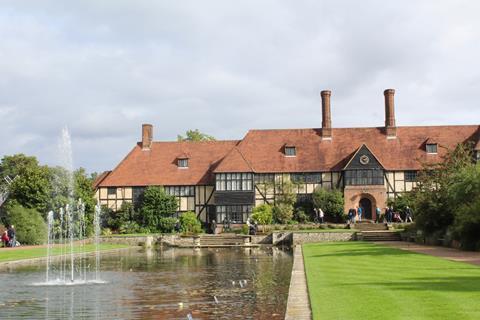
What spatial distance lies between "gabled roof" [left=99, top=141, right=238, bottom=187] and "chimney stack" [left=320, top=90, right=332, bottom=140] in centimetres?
826

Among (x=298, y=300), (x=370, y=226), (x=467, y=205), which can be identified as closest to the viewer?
(x=298, y=300)

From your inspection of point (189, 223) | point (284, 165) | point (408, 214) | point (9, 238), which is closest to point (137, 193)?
point (189, 223)

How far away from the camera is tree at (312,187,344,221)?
49.2 m

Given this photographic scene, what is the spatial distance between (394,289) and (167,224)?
37.8 m

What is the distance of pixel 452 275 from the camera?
15.9 meters

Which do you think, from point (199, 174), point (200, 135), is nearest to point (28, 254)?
point (199, 174)

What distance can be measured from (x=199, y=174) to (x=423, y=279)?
1517 inches

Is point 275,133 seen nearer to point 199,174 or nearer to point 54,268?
point 199,174

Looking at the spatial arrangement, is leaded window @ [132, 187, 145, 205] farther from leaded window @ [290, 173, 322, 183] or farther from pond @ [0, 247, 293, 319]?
pond @ [0, 247, 293, 319]

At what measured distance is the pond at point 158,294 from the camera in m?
13.2

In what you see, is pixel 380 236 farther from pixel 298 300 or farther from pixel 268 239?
pixel 298 300

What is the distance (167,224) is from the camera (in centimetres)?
5003

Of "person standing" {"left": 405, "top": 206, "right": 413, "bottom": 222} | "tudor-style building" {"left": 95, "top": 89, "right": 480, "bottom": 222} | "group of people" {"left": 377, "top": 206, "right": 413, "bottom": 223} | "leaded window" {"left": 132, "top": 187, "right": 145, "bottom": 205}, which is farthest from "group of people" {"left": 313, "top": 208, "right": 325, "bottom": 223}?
"leaded window" {"left": 132, "top": 187, "right": 145, "bottom": 205}

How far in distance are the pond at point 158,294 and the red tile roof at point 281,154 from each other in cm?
2766
